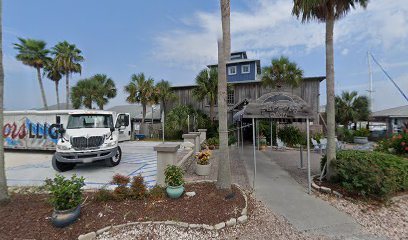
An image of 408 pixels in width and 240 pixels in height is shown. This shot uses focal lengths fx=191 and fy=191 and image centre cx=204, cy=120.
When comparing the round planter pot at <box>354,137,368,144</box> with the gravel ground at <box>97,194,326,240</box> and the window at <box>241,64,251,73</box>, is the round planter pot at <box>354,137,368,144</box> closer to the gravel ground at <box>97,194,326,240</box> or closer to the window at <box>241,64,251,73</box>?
the window at <box>241,64,251,73</box>

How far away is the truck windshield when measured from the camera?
7840 millimetres

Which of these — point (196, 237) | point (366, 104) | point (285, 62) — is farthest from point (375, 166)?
point (366, 104)

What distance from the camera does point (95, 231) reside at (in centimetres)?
332

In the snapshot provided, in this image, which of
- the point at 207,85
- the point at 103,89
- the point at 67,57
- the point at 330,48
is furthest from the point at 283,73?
the point at 67,57

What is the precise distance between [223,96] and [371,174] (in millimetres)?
3900

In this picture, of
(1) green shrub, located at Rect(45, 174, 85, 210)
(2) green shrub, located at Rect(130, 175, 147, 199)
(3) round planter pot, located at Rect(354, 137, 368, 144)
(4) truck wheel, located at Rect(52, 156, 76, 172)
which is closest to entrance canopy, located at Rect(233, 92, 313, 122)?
(2) green shrub, located at Rect(130, 175, 147, 199)

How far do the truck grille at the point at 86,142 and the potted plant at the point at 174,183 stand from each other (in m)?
4.36

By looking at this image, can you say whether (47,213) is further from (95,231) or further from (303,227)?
(303,227)

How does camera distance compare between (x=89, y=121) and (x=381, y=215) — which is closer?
(x=381, y=215)

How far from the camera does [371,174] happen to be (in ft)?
14.6

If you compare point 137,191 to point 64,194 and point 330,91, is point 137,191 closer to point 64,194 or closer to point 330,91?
point 64,194

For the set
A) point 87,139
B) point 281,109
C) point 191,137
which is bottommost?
point 191,137

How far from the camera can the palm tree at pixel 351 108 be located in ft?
68.4

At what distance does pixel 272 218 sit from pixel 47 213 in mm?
4505
